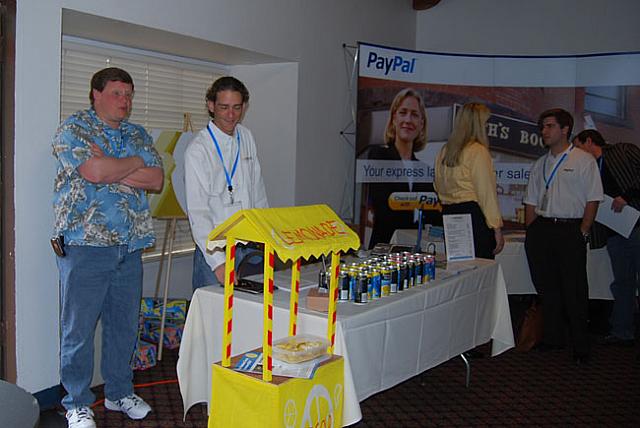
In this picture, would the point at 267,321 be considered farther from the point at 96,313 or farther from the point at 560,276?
the point at 560,276

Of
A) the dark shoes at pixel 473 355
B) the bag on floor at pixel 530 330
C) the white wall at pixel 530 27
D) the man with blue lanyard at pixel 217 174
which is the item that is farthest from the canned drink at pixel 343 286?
the white wall at pixel 530 27

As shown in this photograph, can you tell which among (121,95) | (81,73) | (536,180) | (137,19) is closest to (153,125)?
(81,73)

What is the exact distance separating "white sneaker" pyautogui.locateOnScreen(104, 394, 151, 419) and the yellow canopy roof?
1.17 meters

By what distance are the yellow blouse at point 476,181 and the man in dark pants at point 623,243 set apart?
1.31m

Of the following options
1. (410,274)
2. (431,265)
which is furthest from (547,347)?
(410,274)

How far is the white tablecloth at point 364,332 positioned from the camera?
2.48 m

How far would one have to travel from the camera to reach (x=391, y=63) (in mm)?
5586

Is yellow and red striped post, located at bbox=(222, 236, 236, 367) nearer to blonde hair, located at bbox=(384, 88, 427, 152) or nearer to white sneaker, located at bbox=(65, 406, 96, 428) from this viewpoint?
white sneaker, located at bbox=(65, 406, 96, 428)

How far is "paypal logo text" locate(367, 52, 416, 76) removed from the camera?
545cm

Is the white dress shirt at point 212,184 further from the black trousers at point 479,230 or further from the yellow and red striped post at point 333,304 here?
the black trousers at point 479,230

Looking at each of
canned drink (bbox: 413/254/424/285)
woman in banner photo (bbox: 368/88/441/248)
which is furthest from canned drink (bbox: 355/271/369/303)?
woman in banner photo (bbox: 368/88/441/248)

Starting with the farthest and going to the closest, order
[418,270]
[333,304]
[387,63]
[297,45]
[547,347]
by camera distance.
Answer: [387,63], [297,45], [547,347], [418,270], [333,304]

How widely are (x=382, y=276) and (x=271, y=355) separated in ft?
2.54

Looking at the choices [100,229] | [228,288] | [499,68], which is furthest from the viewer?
[499,68]
